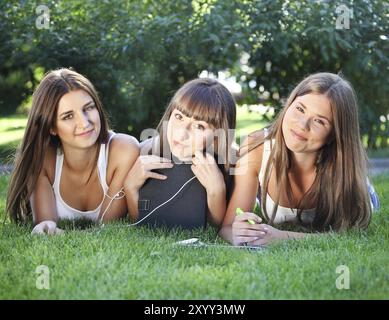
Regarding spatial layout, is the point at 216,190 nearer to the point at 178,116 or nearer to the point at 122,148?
the point at 178,116

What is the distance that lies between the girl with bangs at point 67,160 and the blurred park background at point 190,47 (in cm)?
226

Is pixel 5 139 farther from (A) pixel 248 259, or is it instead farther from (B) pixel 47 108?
(A) pixel 248 259

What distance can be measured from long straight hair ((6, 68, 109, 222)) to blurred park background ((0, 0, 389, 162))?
7.52 feet

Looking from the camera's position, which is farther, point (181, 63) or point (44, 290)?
point (181, 63)

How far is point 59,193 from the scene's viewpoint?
3.82m

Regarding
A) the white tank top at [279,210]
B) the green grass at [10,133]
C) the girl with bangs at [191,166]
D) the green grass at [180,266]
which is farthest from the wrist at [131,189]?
the green grass at [10,133]

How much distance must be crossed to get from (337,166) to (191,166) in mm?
823

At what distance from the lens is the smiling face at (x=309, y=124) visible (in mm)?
3439

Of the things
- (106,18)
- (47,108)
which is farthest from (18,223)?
(106,18)

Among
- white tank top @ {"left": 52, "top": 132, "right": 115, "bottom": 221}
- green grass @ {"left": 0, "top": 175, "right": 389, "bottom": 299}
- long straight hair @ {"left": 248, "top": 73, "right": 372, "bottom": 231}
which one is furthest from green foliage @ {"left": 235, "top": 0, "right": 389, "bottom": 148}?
green grass @ {"left": 0, "top": 175, "right": 389, "bottom": 299}
